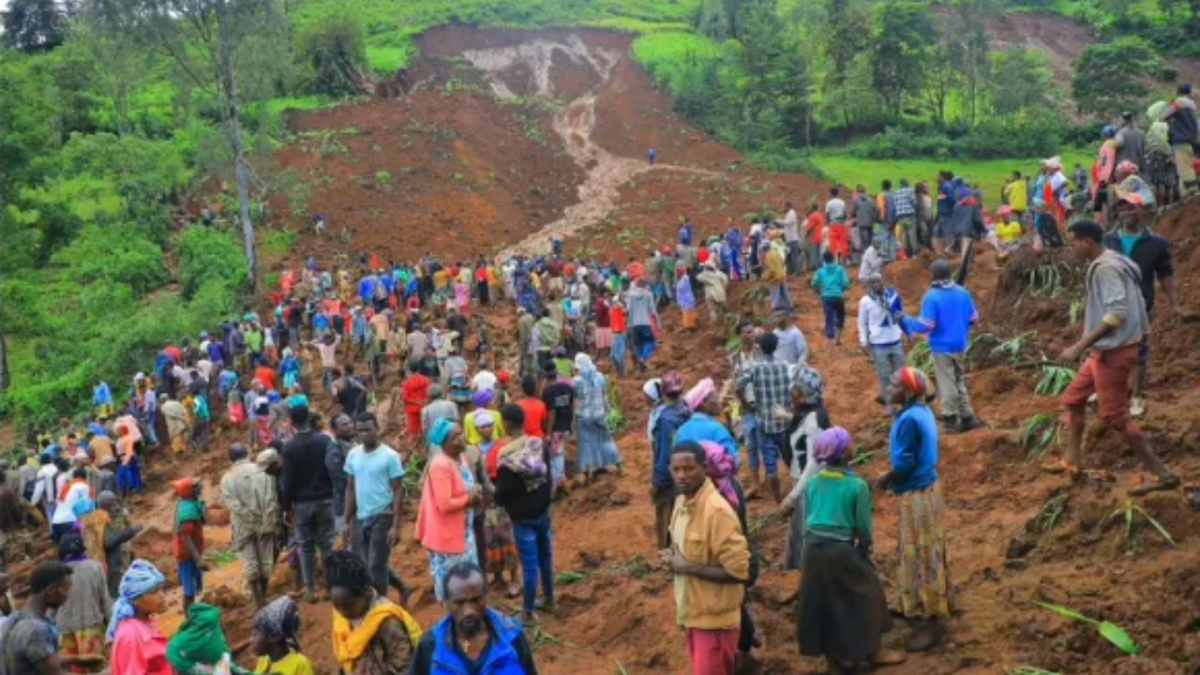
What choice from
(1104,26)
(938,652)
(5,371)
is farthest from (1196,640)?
(1104,26)

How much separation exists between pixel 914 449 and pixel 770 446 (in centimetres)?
301

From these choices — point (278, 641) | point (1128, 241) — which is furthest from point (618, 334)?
point (278, 641)

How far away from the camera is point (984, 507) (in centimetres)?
794

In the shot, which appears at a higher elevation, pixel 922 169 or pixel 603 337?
pixel 603 337

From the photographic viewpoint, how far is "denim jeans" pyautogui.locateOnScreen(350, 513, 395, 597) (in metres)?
7.28

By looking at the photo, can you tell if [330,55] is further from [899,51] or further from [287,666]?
[287,666]

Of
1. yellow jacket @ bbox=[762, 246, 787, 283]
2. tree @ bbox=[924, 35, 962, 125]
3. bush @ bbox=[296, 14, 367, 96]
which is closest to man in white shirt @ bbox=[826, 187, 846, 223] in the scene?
yellow jacket @ bbox=[762, 246, 787, 283]

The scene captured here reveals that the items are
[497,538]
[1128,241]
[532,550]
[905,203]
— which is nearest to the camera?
[532,550]

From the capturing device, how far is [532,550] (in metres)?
7.07

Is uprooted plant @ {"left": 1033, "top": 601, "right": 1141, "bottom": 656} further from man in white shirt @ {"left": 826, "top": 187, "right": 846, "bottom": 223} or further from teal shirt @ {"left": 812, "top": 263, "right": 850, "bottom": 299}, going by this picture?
man in white shirt @ {"left": 826, "top": 187, "right": 846, "bottom": 223}

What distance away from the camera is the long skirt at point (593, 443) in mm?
10953

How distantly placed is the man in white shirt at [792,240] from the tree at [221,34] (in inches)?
602

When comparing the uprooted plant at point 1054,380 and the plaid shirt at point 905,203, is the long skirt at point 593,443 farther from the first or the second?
the plaid shirt at point 905,203

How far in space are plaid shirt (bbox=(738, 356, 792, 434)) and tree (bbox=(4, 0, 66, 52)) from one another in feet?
184
